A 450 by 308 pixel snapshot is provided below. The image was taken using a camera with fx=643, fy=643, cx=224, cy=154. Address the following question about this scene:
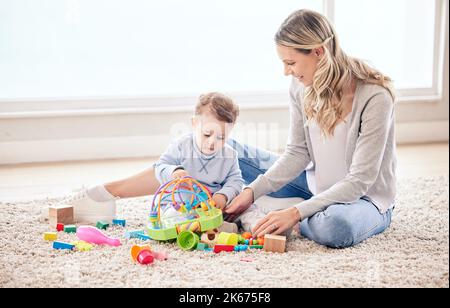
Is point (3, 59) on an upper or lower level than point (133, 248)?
upper

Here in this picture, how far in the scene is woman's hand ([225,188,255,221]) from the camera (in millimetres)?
1945

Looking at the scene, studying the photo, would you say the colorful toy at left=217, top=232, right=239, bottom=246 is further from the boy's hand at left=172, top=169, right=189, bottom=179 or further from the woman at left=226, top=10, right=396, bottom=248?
the boy's hand at left=172, top=169, right=189, bottom=179

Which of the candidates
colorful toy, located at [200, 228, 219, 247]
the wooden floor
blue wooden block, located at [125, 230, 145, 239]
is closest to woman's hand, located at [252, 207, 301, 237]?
colorful toy, located at [200, 228, 219, 247]

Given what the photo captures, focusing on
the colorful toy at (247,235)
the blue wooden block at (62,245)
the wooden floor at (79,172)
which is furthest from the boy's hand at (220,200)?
the wooden floor at (79,172)

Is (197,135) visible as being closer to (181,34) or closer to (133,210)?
(133,210)

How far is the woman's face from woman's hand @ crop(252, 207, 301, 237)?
393mm

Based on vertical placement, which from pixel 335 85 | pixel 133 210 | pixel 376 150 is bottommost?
pixel 133 210

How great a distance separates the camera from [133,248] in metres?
1.71

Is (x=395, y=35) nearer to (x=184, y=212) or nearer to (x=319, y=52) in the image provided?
(x=319, y=52)

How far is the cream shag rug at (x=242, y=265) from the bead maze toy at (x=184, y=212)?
0.05 metres

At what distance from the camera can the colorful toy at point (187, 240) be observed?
180cm

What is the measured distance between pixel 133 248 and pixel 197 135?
46cm

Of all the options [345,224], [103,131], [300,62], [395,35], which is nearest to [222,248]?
[345,224]
